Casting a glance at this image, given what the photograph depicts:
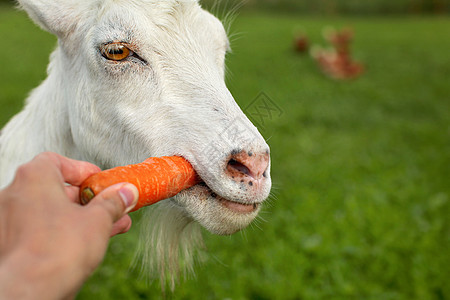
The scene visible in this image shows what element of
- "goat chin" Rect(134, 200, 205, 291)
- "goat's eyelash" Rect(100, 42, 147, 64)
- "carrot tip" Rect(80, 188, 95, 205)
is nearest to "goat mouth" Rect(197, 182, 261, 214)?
"goat chin" Rect(134, 200, 205, 291)

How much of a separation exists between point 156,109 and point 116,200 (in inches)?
35.1

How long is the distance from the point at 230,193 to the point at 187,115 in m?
0.44

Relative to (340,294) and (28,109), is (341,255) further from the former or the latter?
(28,109)

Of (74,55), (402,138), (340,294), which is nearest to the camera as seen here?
(74,55)

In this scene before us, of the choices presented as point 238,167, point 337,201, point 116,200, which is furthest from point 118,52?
point 337,201

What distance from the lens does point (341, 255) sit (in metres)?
3.96

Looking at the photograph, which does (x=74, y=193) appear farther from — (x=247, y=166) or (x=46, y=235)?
(x=247, y=166)

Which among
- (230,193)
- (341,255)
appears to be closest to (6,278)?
(230,193)

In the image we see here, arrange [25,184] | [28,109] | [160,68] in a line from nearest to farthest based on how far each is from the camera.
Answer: [25,184]
[160,68]
[28,109]

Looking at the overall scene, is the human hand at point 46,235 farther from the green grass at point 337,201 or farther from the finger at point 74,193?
the green grass at point 337,201

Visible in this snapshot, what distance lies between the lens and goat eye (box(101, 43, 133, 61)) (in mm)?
1896

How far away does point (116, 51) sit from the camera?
1912 millimetres

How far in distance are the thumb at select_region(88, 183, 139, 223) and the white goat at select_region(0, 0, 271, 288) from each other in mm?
530

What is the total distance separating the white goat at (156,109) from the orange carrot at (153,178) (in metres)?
0.06
